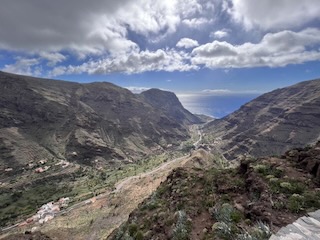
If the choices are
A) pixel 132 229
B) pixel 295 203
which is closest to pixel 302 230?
pixel 295 203

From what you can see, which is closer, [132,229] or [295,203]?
[295,203]

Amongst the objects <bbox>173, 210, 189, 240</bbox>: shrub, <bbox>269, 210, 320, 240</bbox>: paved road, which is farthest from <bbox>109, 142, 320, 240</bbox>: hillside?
<bbox>269, 210, 320, 240</bbox>: paved road

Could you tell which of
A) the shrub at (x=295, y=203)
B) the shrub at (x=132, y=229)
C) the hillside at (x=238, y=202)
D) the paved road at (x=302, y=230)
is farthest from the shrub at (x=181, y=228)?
the shrub at (x=295, y=203)

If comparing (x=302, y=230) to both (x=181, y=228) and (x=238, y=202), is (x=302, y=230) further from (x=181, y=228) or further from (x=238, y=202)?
(x=181, y=228)

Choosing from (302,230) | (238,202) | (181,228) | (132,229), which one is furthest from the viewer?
(132,229)

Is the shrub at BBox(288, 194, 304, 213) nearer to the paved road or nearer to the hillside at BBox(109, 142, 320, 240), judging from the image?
the hillside at BBox(109, 142, 320, 240)

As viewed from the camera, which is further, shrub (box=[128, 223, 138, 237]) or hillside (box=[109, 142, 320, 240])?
shrub (box=[128, 223, 138, 237])

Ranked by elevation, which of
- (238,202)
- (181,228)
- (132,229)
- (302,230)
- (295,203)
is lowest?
(132,229)

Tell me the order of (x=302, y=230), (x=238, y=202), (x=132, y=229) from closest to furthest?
(x=302, y=230), (x=238, y=202), (x=132, y=229)

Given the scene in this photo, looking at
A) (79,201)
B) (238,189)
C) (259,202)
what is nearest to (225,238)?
(259,202)
